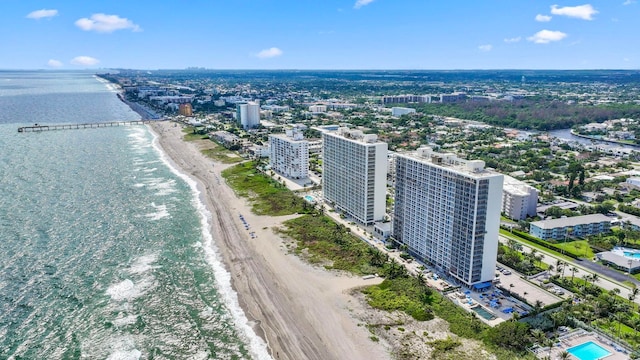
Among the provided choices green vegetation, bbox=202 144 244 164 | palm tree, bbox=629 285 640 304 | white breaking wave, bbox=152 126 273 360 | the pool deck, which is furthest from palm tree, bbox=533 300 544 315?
green vegetation, bbox=202 144 244 164

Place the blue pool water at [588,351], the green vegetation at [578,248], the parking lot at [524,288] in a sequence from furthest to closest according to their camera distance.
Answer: the green vegetation at [578,248]
the parking lot at [524,288]
the blue pool water at [588,351]

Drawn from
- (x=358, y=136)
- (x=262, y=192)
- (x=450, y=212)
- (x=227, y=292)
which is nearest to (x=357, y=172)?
(x=358, y=136)

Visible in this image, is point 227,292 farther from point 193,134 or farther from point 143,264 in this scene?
point 193,134

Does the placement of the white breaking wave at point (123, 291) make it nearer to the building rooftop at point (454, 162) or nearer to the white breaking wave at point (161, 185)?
the white breaking wave at point (161, 185)

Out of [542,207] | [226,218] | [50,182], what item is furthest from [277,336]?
[50,182]

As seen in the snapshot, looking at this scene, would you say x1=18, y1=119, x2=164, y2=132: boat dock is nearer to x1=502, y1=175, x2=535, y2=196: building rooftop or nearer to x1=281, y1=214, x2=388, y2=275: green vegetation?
x1=281, y1=214, x2=388, y2=275: green vegetation

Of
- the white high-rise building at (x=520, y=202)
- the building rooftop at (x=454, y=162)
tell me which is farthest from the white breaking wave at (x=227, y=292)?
the white high-rise building at (x=520, y=202)
